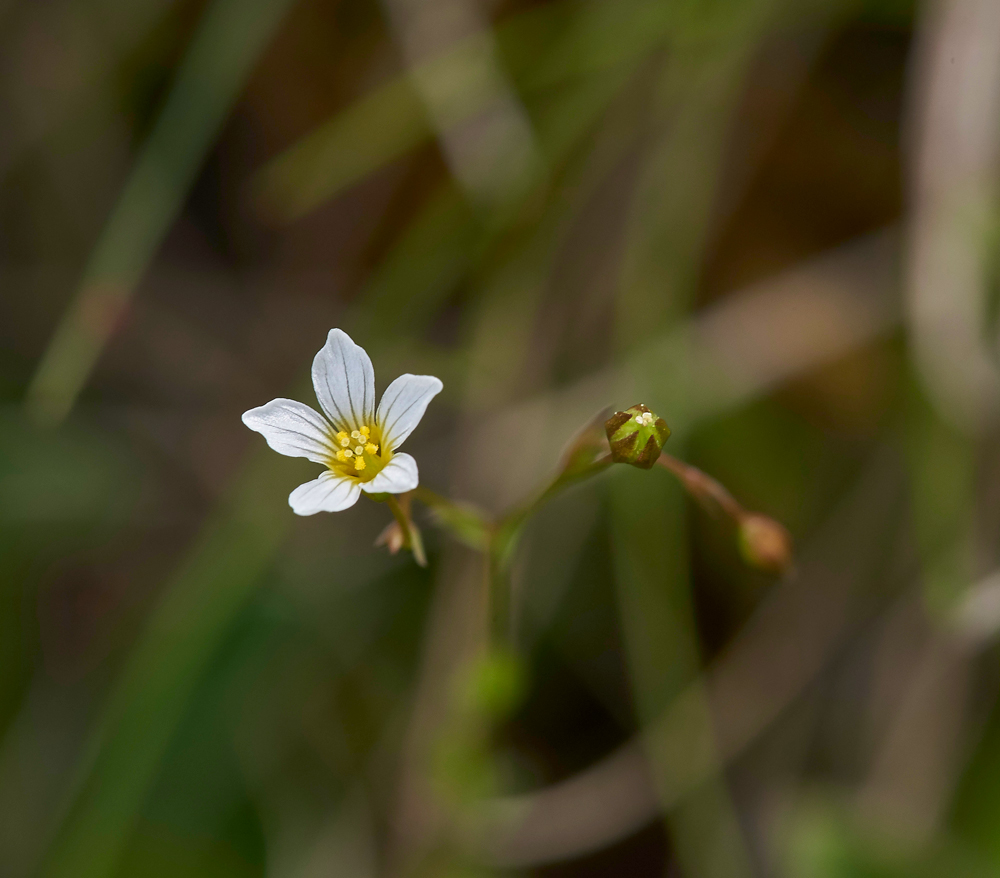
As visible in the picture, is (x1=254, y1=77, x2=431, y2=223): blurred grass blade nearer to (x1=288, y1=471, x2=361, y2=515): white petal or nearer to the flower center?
the flower center

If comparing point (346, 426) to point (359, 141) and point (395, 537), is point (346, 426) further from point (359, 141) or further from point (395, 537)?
point (359, 141)

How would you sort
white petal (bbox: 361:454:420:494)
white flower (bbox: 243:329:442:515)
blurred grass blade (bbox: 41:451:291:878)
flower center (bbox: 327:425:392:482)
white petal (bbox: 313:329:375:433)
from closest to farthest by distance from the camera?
white petal (bbox: 361:454:420:494) < white flower (bbox: 243:329:442:515) < white petal (bbox: 313:329:375:433) < flower center (bbox: 327:425:392:482) < blurred grass blade (bbox: 41:451:291:878)

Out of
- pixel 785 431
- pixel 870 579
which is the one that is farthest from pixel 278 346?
pixel 870 579

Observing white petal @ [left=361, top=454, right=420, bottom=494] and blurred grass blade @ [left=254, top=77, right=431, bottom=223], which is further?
blurred grass blade @ [left=254, top=77, right=431, bottom=223]

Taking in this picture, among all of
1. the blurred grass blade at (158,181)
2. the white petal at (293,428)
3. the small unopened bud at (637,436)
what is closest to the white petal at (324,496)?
the white petal at (293,428)

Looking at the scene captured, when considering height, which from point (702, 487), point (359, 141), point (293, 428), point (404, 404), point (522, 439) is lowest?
point (702, 487)

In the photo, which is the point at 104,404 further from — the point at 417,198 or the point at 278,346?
the point at 417,198

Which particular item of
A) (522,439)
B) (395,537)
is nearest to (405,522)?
(395,537)

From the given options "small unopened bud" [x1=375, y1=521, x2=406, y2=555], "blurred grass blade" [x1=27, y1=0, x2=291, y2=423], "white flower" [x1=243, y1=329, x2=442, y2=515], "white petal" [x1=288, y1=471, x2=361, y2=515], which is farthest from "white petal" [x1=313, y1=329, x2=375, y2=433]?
"blurred grass blade" [x1=27, y1=0, x2=291, y2=423]
